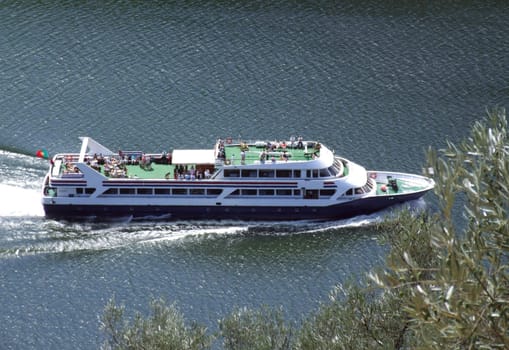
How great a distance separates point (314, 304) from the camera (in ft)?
195

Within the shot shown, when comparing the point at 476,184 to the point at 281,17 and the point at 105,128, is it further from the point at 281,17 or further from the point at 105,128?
the point at 281,17

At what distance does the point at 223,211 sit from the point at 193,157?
14.2ft

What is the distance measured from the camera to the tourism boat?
68.2 metres

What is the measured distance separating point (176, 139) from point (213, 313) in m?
21.4

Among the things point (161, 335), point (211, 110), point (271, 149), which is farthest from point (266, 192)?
point (161, 335)

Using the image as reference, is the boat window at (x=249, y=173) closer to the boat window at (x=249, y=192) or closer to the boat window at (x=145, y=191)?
the boat window at (x=249, y=192)

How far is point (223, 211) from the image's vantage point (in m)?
68.9

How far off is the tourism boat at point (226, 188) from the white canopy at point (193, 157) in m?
0.07

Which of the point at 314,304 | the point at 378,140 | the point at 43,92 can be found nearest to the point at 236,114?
the point at 378,140

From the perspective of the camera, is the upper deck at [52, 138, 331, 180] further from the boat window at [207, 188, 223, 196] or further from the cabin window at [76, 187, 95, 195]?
the cabin window at [76, 187, 95, 195]

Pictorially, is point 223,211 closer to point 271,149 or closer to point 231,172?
point 231,172

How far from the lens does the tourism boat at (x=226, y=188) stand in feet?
224

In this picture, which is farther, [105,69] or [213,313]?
[105,69]

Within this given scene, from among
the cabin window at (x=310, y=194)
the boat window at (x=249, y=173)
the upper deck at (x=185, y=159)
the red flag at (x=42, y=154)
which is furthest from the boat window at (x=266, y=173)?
the red flag at (x=42, y=154)
